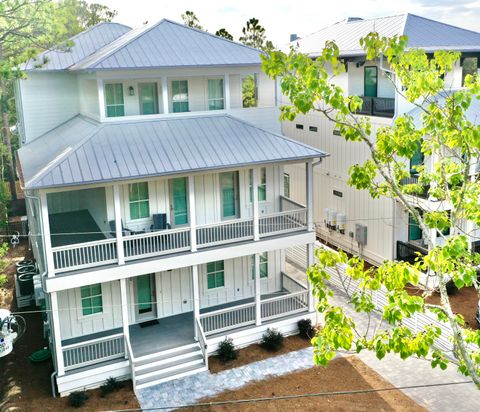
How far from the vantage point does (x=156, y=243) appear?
17.3 meters

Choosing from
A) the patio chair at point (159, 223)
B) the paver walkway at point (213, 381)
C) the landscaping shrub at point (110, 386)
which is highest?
the patio chair at point (159, 223)

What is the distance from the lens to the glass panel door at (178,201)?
60.7 ft

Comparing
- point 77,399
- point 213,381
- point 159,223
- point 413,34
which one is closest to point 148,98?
point 159,223

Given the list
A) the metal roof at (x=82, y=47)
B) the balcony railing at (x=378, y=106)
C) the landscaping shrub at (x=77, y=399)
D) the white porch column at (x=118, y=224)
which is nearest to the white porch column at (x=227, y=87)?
the white porch column at (x=118, y=224)

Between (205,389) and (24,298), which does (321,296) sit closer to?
(205,389)

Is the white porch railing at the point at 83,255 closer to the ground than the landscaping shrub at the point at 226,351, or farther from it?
farther from it

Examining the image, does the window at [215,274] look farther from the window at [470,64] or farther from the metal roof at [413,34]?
the window at [470,64]

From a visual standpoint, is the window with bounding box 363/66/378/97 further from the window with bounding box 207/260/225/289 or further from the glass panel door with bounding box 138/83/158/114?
the window with bounding box 207/260/225/289

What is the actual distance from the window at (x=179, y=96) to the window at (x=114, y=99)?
175cm

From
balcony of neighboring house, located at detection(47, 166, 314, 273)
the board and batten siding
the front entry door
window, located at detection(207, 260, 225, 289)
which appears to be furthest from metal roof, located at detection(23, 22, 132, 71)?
window, located at detection(207, 260, 225, 289)

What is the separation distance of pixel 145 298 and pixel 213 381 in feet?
12.9

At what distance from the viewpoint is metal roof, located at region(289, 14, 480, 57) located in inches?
912

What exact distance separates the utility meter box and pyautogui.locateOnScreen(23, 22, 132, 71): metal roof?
13.0 m

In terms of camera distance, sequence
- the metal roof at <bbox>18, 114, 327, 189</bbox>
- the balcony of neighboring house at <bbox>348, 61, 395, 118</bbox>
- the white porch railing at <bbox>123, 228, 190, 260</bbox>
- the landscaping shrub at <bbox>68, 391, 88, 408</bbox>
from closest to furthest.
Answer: the landscaping shrub at <bbox>68, 391, 88, 408</bbox> → the metal roof at <bbox>18, 114, 327, 189</bbox> → the white porch railing at <bbox>123, 228, 190, 260</bbox> → the balcony of neighboring house at <bbox>348, 61, 395, 118</bbox>
